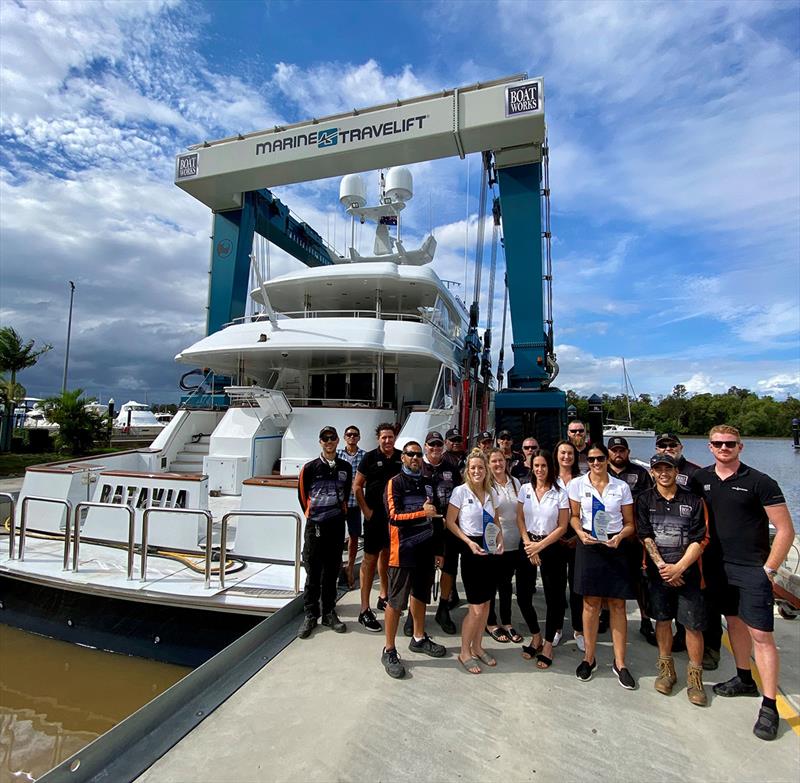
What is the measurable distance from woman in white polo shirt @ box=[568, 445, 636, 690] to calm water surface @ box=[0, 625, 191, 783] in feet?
11.4

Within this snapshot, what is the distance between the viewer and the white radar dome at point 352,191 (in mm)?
14812

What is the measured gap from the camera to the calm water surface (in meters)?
3.41

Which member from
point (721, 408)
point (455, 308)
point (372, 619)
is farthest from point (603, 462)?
point (721, 408)

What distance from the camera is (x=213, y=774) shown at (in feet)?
7.43

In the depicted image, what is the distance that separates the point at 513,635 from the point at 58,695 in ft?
12.6

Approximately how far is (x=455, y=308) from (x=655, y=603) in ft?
33.5

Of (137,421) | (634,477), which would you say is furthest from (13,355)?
(634,477)

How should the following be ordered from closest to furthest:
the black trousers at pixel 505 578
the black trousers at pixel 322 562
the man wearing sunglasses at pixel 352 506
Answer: the black trousers at pixel 505 578
the black trousers at pixel 322 562
the man wearing sunglasses at pixel 352 506

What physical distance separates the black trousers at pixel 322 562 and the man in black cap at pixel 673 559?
231cm

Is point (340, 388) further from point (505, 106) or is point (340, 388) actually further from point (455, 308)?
point (505, 106)

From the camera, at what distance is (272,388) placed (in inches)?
470

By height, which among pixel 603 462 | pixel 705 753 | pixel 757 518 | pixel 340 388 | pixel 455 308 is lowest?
pixel 705 753

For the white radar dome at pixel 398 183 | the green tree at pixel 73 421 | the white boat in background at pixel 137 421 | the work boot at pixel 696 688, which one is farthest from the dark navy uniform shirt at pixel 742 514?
the white boat in background at pixel 137 421

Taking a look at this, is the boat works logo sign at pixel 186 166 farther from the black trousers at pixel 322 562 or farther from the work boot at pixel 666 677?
the work boot at pixel 666 677
